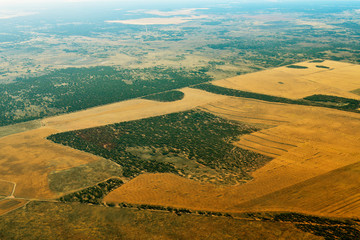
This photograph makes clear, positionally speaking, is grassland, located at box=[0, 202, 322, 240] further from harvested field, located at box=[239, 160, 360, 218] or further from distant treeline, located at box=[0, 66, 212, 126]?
distant treeline, located at box=[0, 66, 212, 126]

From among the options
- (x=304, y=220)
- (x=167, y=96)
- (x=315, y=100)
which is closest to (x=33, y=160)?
(x=304, y=220)

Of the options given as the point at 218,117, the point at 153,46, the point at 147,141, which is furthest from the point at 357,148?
the point at 153,46

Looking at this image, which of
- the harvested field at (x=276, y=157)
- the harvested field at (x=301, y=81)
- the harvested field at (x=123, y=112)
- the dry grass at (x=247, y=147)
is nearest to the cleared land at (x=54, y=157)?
the harvested field at (x=123, y=112)

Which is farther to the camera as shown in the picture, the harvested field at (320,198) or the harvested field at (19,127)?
the harvested field at (19,127)

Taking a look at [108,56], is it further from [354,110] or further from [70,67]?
[354,110]

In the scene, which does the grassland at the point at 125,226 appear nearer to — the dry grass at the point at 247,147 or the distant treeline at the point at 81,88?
the dry grass at the point at 247,147

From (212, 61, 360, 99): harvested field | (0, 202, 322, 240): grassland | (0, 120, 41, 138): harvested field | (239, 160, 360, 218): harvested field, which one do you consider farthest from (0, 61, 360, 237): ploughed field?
(212, 61, 360, 99): harvested field
